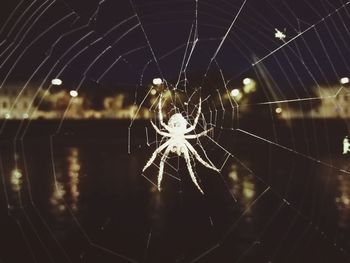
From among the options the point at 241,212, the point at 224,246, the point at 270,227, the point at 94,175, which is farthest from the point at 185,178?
the point at 224,246

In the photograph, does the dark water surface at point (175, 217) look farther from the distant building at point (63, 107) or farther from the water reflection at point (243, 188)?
the distant building at point (63, 107)

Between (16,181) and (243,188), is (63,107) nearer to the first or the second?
(16,181)

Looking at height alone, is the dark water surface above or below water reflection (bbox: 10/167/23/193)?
below

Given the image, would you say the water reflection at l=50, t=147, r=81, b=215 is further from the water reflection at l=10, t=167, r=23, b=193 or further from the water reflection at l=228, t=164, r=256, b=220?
the water reflection at l=228, t=164, r=256, b=220

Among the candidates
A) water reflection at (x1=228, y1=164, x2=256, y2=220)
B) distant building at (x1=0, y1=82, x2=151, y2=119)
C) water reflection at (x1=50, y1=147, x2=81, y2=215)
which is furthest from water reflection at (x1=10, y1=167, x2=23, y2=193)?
distant building at (x1=0, y1=82, x2=151, y2=119)

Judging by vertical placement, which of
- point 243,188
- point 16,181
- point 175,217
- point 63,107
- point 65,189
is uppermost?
point 63,107

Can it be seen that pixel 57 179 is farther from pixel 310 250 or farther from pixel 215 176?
pixel 310 250

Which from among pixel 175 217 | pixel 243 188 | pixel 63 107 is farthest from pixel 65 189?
pixel 63 107

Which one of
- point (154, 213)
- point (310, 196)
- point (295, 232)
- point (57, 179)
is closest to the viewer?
point (295, 232)
